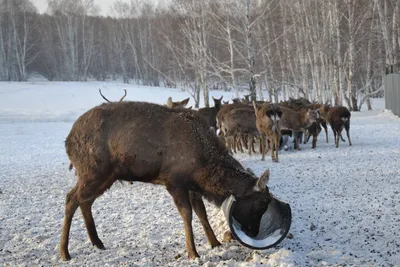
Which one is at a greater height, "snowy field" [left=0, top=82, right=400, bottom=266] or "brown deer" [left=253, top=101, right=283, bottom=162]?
"brown deer" [left=253, top=101, right=283, bottom=162]

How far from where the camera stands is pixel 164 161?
4941 mm

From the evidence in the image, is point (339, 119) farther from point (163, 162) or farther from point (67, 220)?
point (67, 220)

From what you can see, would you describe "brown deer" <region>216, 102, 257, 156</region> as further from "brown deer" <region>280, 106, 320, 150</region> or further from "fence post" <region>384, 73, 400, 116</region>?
"fence post" <region>384, 73, 400, 116</region>

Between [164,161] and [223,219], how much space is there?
1.59 meters

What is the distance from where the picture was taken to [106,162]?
5090mm

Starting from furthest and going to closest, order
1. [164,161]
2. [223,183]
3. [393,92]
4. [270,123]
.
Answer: [393,92] < [270,123] < [164,161] < [223,183]

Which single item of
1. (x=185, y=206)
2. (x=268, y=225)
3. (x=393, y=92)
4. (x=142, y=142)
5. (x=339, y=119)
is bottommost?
(x=268, y=225)

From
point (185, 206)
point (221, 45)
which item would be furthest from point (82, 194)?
point (221, 45)

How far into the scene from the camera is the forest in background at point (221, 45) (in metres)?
27.4

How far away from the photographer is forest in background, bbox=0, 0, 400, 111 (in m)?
27.4

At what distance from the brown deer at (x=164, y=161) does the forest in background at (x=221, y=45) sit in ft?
58.7

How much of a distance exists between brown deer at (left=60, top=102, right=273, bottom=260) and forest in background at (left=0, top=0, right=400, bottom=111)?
17894 millimetres

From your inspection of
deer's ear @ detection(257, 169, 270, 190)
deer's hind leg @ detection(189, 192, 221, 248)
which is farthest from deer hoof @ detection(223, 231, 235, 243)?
deer's ear @ detection(257, 169, 270, 190)

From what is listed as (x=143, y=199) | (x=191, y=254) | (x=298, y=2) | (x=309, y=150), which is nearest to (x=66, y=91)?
(x=298, y=2)
